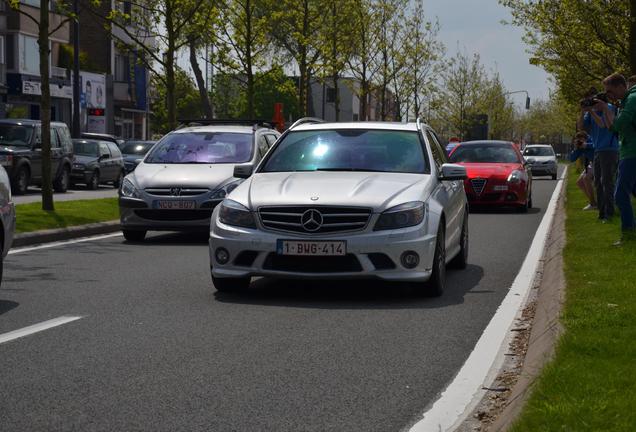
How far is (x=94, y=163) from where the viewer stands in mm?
37000

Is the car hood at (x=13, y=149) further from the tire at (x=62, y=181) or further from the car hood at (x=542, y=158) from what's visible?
the car hood at (x=542, y=158)

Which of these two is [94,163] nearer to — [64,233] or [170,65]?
[170,65]

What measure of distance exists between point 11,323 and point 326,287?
10.8 ft

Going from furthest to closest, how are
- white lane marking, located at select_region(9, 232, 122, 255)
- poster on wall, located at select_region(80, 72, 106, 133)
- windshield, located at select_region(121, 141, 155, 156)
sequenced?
poster on wall, located at select_region(80, 72, 106, 133) < windshield, located at select_region(121, 141, 155, 156) < white lane marking, located at select_region(9, 232, 122, 255)

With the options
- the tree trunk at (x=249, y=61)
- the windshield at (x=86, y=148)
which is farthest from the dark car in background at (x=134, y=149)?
the tree trunk at (x=249, y=61)

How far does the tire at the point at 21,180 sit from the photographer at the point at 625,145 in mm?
19393

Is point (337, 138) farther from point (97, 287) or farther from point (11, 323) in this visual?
point (11, 323)

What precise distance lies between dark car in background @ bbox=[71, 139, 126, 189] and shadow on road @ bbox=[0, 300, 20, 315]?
27.0 metres

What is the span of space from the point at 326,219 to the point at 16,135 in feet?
72.6

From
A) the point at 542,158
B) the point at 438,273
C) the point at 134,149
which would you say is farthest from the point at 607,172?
the point at 542,158

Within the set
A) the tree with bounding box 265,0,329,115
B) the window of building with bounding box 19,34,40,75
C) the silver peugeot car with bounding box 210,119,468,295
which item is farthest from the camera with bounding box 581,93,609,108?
the window of building with bounding box 19,34,40,75

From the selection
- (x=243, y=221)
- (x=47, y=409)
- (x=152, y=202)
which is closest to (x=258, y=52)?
(x=152, y=202)

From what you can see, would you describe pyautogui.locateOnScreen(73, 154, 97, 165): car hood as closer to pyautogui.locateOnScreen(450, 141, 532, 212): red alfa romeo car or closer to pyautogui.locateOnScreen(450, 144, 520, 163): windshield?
pyautogui.locateOnScreen(450, 144, 520, 163): windshield

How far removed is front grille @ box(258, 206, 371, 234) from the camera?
31.2 feet
